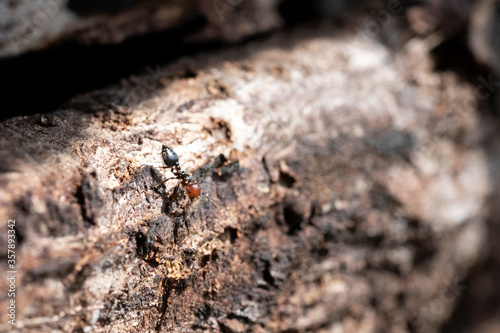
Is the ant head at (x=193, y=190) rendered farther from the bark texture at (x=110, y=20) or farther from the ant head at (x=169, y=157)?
the bark texture at (x=110, y=20)

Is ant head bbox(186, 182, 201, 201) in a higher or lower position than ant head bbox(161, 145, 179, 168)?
lower

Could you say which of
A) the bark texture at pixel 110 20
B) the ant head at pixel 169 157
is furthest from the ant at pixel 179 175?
the bark texture at pixel 110 20

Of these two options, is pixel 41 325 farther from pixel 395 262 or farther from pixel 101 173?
pixel 395 262

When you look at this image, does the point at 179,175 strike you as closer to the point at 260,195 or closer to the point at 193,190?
the point at 193,190

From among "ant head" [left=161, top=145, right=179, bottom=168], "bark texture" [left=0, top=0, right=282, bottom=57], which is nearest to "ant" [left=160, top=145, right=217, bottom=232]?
"ant head" [left=161, top=145, right=179, bottom=168]

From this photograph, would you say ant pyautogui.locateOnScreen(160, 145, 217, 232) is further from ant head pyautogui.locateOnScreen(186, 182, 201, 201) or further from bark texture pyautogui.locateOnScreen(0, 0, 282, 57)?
bark texture pyautogui.locateOnScreen(0, 0, 282, 57)

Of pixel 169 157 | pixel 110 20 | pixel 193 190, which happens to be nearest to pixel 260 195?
pixel 193 190
